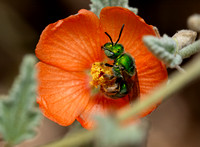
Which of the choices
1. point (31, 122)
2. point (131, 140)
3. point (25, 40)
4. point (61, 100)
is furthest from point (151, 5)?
point (131, 140)

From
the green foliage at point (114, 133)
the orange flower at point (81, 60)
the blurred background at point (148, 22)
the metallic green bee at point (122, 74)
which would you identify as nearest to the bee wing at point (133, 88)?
the metallic green bee at point (122, 74)

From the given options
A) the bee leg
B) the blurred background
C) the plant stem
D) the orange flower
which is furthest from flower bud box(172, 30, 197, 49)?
the blurred background

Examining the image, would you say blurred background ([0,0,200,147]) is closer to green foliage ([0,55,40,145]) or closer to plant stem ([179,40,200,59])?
plant stem ([179,40,200,59])

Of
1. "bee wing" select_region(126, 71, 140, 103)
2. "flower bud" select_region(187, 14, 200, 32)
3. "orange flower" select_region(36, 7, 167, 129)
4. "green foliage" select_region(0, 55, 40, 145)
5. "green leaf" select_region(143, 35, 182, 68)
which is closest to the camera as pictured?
"green foliage" select_region(0, 55, 40, 145)

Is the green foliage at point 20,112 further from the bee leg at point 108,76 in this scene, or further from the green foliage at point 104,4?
the green foliage at point 104,4

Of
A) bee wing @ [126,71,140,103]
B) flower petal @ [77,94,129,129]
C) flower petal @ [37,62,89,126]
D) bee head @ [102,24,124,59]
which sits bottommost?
flower petal @ [77,94,129,129]
